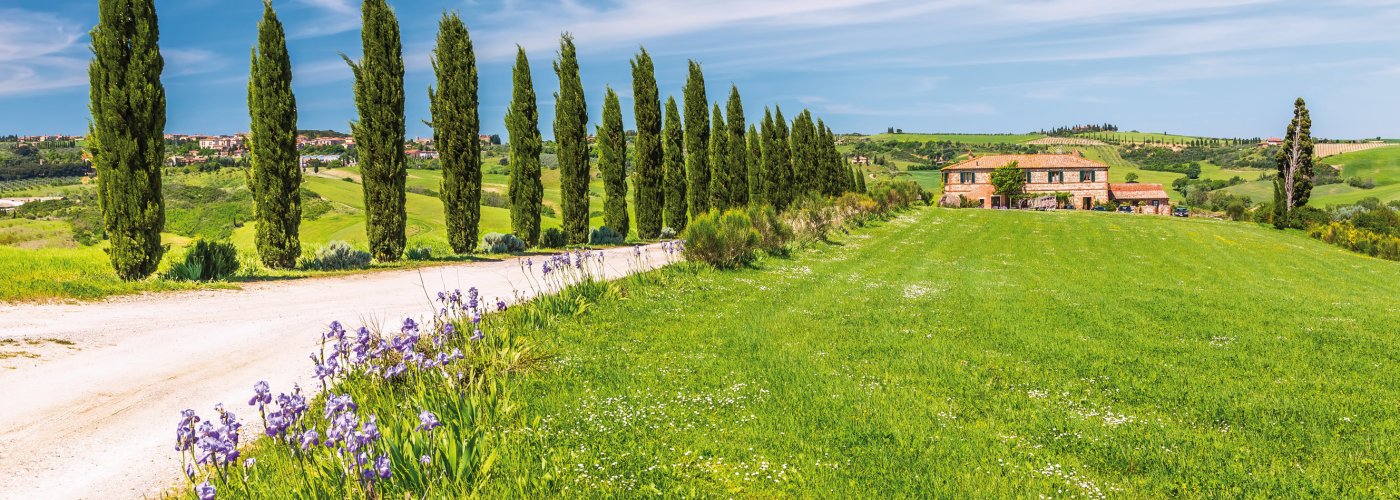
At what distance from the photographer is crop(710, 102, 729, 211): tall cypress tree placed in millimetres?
34938

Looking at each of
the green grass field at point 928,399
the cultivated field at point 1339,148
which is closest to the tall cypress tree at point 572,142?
the green grass field at point 928,399

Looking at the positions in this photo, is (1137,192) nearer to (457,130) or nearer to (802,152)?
(802,152)

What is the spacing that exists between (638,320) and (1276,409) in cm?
696

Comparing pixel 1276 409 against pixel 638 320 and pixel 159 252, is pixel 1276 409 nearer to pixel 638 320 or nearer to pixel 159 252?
pixel 638 320

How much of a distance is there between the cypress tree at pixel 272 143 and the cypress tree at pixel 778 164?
2569cm

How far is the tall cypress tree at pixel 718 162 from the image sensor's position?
3494 centimetres

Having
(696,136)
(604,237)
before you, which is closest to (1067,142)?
(696,136)

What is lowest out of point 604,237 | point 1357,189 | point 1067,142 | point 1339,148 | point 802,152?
point 604,237

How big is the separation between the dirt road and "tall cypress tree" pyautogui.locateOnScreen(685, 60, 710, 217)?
66.3ft

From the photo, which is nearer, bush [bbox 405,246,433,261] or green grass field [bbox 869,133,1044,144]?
bush [bbox 405,246,433,261]

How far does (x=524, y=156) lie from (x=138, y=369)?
17.3m

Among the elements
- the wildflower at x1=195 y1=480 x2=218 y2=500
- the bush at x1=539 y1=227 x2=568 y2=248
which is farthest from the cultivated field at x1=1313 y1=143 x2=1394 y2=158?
the wildflower at x1=195 y1=480 x2=218 y2=500

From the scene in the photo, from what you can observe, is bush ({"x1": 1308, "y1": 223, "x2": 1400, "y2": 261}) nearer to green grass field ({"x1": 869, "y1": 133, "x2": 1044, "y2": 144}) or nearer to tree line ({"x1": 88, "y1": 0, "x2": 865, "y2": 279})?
tree line ({"x1": 88, "y1": 0, "x2": 865, "y2": 279})

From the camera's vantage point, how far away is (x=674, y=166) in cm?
3117
